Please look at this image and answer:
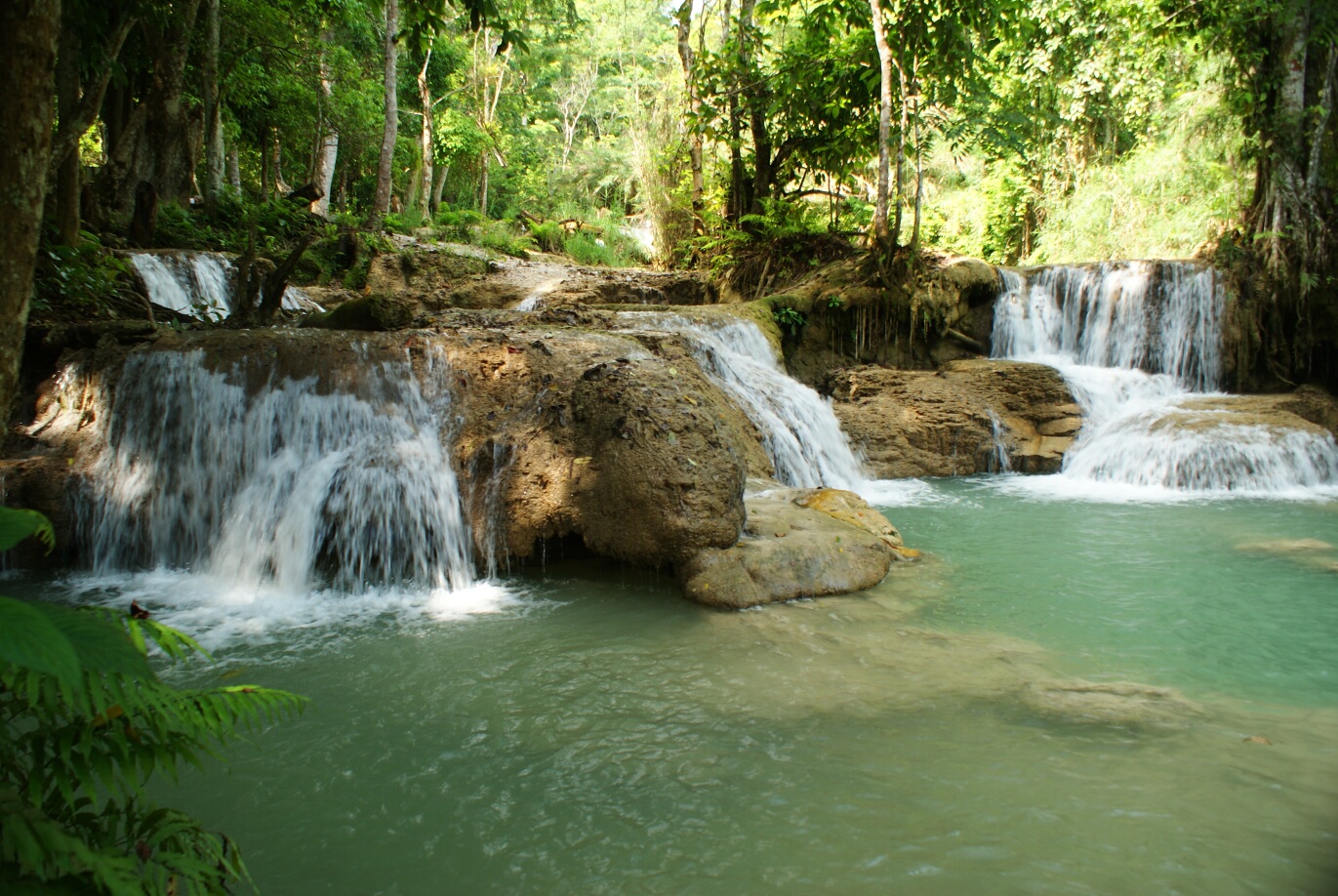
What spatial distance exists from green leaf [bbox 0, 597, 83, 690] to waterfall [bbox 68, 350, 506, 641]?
3829mm

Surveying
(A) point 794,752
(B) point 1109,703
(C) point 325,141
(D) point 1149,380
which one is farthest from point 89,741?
(C) point 325,141

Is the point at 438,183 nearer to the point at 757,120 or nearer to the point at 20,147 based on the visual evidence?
the point at 757,120

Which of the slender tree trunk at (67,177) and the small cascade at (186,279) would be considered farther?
the small cascade at (186,279)

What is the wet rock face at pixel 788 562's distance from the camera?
468cm

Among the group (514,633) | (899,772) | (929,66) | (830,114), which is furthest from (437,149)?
(899,772)

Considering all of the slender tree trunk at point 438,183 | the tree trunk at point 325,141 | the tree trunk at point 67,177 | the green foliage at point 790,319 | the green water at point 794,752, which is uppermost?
the slender tree trunk at point 438,183

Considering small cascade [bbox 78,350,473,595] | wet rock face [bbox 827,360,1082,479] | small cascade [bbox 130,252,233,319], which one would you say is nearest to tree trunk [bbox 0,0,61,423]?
small cascade [bbox 78,350,473,595]

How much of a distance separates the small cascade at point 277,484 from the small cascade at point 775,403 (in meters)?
Result: 3.45

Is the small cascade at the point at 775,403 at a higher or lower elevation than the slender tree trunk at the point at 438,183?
lower

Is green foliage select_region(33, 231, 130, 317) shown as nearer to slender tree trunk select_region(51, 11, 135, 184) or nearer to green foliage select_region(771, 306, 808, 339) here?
slender tree trunk select_region(51, 11, 135, 184)

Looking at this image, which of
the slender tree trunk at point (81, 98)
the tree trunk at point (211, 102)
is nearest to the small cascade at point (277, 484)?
the slender tree trunk at point (81, 98)

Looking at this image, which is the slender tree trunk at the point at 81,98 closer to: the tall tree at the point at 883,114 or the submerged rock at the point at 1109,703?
the submerged rock at the point at 1109,703

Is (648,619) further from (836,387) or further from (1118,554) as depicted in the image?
(836,387)

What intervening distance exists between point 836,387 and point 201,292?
27.0ft
